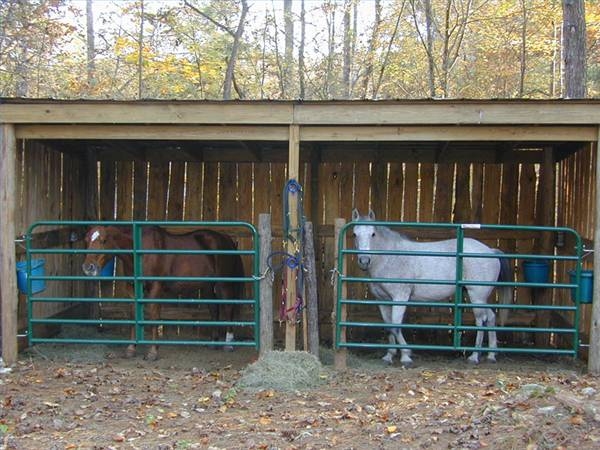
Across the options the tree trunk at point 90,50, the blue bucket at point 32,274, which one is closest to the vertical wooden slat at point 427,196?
the blue bucket at point 32,274

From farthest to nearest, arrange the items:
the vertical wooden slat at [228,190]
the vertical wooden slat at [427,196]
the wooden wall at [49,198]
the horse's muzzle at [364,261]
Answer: the vertical wooden slat at [228,190] → the vertical wooden slat at [427,196] → the wooden wall at [49,198] → the horse's muzzle at [364,261]

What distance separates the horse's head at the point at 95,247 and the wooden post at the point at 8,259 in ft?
2.37

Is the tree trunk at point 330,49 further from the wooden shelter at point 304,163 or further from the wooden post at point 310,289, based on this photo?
the wooden post at point 310,289

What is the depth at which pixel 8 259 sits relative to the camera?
6070mm

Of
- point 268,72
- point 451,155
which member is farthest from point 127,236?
point 268,72

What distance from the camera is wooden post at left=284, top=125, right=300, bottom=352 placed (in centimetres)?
599

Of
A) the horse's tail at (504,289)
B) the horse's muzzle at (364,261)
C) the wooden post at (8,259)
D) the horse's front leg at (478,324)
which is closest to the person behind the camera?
the wooden post at (8,259)

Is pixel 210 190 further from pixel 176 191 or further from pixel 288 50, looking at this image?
pixel 288 50

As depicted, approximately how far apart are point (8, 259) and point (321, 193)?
3993 millimetres

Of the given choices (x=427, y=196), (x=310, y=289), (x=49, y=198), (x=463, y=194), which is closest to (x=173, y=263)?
(x=49, y=198)

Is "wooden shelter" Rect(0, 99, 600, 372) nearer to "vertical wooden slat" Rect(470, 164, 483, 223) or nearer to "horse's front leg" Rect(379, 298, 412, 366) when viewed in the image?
"vertical wooden slat" Rect(470, 164, 483, 223)

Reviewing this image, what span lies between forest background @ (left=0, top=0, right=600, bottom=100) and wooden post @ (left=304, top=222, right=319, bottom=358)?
10.4m

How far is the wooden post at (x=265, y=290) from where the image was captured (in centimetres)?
600

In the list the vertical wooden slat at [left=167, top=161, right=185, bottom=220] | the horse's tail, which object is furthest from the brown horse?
the horse's tail
